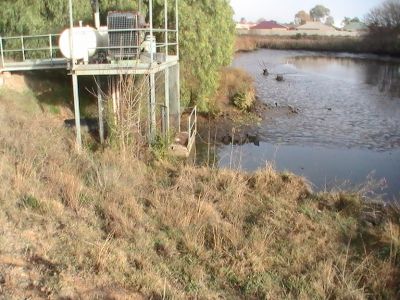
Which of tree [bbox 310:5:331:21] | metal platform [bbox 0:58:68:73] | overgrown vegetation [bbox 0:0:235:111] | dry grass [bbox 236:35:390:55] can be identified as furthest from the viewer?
tree [bbox 310:5:331:21]

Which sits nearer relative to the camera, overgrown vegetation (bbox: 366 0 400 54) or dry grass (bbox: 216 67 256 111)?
dry grass (bbox: 216 67 256 111)

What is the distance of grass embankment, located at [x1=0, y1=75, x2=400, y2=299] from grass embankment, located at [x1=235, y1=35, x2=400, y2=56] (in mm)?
47475

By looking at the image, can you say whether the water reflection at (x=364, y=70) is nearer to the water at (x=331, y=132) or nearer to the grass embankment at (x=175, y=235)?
the water at (x=331, y=132)

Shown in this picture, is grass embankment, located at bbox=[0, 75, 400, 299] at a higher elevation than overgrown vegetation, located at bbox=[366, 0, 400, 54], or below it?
below

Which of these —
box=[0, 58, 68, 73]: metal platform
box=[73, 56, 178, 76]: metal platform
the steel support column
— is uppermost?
box=[73, 56, 178, 76]: metal platform

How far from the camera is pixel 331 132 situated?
2097 cm

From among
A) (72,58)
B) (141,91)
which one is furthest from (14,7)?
(141,91)

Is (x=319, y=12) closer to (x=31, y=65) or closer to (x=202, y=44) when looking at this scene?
(x=202, y=44)

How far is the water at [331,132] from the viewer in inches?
599

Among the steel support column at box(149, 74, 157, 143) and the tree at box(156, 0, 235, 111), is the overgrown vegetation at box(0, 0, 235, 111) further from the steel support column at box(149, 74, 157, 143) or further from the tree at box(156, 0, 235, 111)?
the steel support column at box(149, 74, 157, 143)

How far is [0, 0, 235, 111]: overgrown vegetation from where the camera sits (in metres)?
17.3

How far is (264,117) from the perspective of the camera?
76.8ft

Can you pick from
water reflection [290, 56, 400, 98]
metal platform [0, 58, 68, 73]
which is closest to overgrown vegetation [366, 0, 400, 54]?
water reflection [290, 56, 400, 98]

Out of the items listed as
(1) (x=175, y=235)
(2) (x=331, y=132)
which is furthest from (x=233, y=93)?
(1) (x=175, y=235)
